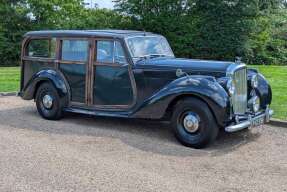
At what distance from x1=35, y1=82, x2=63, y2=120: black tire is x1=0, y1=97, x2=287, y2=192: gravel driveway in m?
0.19

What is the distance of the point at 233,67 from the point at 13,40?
16126 millimetres

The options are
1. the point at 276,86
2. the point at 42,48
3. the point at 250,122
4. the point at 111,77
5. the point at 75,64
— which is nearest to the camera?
the point at 250,122

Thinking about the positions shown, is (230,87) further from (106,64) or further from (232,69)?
(106,64)

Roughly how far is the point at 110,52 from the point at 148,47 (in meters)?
0.68

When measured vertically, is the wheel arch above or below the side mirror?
below

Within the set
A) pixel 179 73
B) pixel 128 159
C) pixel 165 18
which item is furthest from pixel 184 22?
pixel 128 159

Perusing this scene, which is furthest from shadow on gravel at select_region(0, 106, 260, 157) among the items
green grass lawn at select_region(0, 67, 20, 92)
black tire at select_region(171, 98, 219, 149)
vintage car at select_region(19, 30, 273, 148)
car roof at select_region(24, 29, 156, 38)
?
green grass lawn at select_region(0, 67, 20, 92)

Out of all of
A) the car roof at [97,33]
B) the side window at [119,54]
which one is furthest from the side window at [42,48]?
the side window at [119,54]

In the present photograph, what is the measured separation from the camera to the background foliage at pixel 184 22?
69.0 feet

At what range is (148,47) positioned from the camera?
27.3 ft

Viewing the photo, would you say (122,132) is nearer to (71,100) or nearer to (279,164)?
(71,100)

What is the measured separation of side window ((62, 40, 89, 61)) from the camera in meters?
8.41

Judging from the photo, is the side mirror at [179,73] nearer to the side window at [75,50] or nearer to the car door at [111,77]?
the car door at [111,77]

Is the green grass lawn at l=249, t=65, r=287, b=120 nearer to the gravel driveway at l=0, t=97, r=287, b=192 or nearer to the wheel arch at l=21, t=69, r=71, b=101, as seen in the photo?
the gravel driveway at l=0, t=97, r=287, b=192
